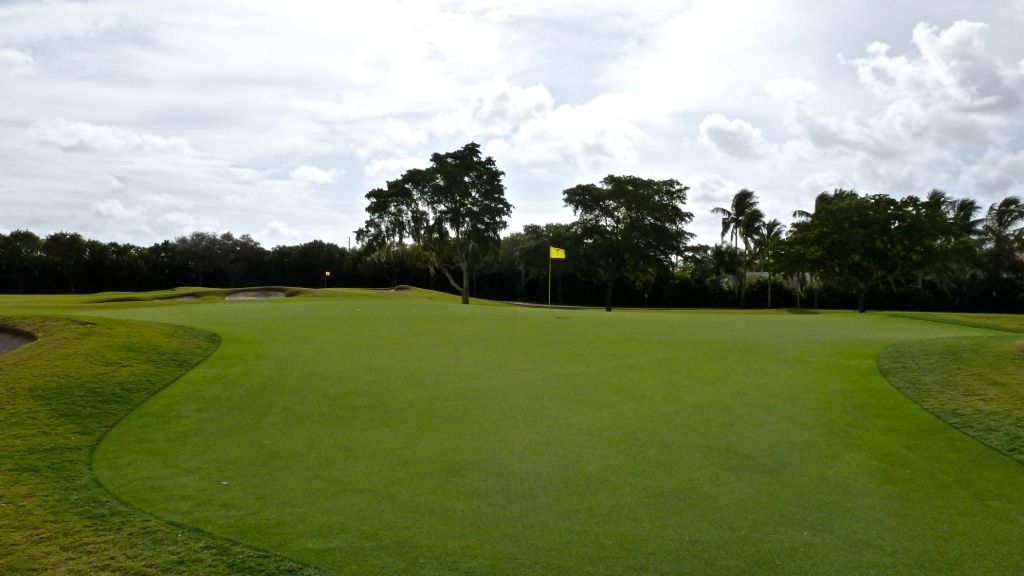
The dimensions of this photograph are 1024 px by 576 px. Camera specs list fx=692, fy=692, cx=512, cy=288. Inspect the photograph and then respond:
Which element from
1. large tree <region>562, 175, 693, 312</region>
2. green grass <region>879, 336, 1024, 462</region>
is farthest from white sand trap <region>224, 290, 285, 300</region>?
green grass <region>879, 336, 1024, 462</region>

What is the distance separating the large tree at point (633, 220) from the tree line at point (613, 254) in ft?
0.31

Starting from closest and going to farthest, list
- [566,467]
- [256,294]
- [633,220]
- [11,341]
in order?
[566,467] → [11,341] → [256,294] → [633,220]

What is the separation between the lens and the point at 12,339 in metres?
13.8

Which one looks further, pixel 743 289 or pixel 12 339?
pixel 743 289

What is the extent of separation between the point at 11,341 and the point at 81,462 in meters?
8.80

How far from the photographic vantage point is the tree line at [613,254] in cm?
4262

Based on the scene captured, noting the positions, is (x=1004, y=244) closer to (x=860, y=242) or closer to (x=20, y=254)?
(x=860, y=242)

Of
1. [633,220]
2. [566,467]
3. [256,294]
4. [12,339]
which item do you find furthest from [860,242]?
[12,339]

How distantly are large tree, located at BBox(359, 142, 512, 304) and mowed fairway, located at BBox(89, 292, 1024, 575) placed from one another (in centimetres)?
3116

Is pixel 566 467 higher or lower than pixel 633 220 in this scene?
lower

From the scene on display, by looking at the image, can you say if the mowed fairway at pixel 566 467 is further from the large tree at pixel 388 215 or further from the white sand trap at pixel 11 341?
the large tree at pixel 388 215

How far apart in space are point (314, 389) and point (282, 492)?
13.1 ft

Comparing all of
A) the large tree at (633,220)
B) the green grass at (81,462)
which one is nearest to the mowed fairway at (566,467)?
the green grass at (81,462)

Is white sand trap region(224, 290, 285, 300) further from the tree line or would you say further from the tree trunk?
the tree trunk
